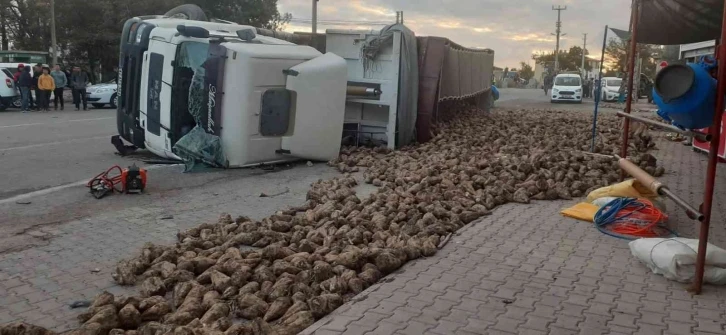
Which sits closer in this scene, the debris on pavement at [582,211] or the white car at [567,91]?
the debris on pavement at [582,211]

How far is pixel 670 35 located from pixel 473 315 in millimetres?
5755

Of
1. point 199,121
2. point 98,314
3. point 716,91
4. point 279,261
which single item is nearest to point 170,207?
point 199,121

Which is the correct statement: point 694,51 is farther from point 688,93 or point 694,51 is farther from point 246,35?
point 688,93

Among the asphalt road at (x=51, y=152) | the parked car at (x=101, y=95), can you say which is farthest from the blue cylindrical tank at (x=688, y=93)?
the parked car at (x=101, y=95)

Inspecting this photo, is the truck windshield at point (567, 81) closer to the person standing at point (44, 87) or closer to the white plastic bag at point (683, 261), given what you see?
the person standing at point (44, 87)

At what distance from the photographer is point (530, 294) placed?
14.8ft

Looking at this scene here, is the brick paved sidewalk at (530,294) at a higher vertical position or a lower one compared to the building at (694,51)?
lower

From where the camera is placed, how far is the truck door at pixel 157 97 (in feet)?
31.8

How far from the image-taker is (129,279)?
4.89m

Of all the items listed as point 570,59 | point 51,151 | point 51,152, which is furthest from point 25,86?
point 570,59

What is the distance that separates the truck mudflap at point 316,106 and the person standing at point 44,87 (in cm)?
1473

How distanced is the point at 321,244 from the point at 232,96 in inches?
166

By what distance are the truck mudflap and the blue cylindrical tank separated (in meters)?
5.65

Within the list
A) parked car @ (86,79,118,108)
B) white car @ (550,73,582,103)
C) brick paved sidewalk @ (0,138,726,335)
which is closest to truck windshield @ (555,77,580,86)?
white car @ (550,73,582,103)
